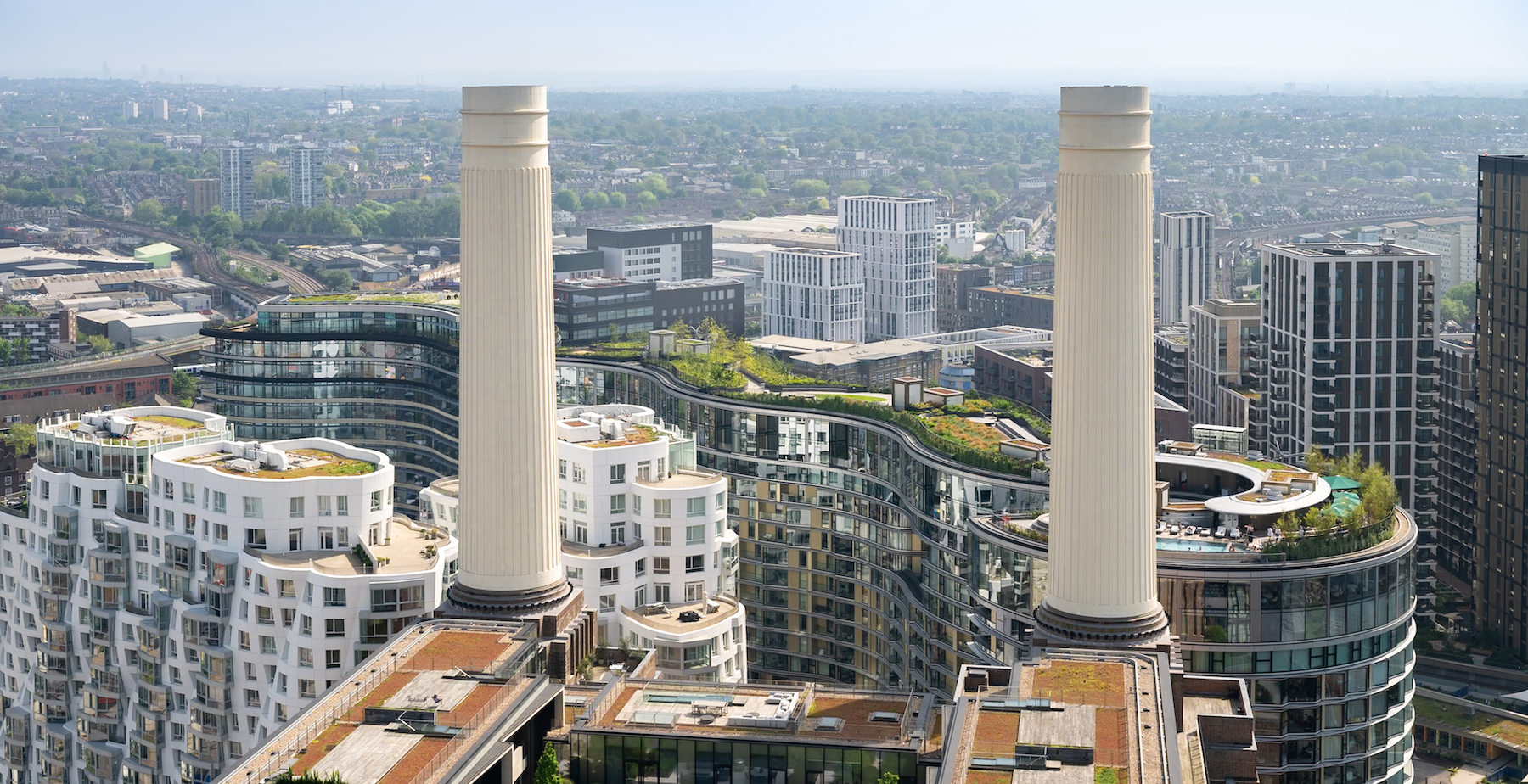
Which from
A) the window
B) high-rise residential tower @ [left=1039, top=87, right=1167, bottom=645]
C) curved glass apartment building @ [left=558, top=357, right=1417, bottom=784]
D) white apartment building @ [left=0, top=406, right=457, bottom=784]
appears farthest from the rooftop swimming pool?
the window

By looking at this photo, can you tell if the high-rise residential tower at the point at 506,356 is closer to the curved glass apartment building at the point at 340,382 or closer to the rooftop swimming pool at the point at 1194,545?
the rooftop swimming pool at the point at 1194,545

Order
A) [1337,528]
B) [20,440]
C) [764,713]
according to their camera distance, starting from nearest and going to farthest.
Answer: [764,713] → [1337,528] → [20,440]

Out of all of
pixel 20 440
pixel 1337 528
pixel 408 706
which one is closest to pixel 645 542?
pixel 408 706

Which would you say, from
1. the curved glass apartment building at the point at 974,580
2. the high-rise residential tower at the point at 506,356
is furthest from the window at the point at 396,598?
the curved glass apartment building at the point at 974,580

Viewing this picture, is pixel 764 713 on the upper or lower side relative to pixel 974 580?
upper

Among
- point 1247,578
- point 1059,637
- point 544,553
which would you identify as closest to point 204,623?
point 544,553

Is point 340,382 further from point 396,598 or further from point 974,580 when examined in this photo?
point 974,580

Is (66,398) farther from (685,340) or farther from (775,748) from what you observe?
(775,748)

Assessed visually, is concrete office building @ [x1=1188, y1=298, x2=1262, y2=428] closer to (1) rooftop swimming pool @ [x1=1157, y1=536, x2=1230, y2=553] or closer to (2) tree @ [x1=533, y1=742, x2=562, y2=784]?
(1) rooftop swimming pool @ [x1=1157, y1=536, x2=1230, y2=553]
